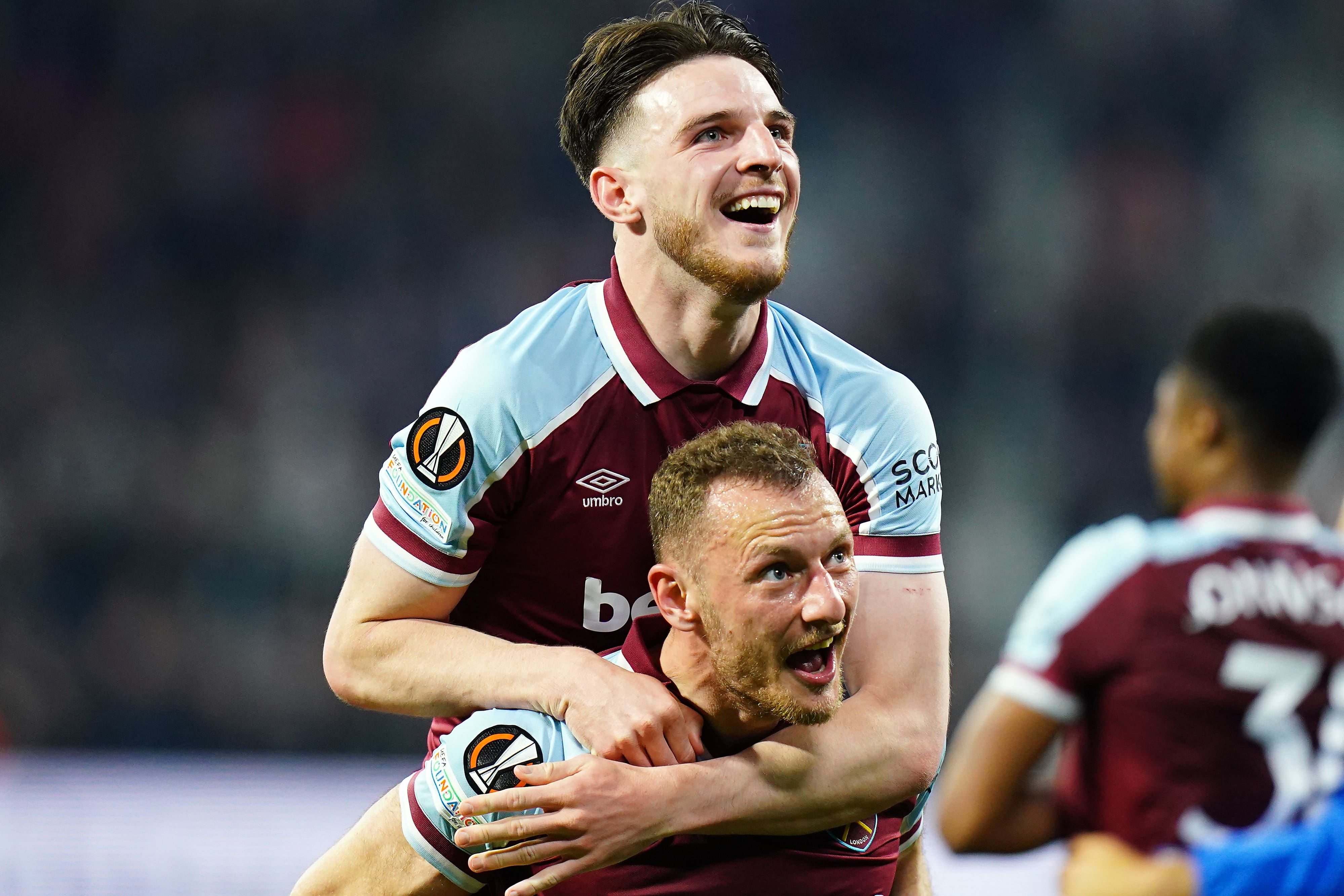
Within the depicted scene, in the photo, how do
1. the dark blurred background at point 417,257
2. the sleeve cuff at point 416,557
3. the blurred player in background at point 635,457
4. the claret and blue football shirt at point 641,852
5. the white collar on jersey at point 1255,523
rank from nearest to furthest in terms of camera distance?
the white collar on jersey at point 1255,523 < the claret and blue football shirt at point 641,852 < the blurred player in background at point 635,457 < the sleeve cuff at point 416,557 < the dark blurred background at point 417,257

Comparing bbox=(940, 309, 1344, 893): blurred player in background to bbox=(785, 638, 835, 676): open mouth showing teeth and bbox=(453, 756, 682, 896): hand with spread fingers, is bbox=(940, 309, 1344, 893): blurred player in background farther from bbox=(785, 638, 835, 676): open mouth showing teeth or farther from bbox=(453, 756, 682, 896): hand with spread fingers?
bbox=(453, 756, 682, 896): hand with spread fingers

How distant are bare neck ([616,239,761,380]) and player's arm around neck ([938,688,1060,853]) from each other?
92 cm

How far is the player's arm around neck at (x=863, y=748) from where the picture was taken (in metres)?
2.80

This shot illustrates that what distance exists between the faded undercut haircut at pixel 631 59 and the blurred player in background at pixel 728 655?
2.73ft

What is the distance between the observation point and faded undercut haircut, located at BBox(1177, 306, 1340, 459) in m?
2.88

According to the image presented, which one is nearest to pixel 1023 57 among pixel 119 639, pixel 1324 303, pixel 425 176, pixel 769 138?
pixel 1324 303

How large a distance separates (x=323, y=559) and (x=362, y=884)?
17.5 ft

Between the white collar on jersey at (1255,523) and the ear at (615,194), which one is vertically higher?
the ear at (615,194)

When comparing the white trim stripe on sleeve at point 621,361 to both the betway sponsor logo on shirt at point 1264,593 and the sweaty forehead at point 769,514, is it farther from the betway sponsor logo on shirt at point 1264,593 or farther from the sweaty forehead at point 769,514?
the betway sponsor logo on shirt at point 1264,593

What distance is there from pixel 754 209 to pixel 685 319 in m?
0.27

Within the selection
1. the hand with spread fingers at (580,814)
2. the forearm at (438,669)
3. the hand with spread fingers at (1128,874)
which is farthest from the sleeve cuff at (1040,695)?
the forearm at (438,669)

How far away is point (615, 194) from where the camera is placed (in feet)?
11.1

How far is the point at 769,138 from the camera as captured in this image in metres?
3.22

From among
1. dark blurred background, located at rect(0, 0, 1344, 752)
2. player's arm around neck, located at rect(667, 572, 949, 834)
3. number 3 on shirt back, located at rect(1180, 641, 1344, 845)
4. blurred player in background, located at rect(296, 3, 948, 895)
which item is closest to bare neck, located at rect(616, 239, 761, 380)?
blurred player in background, located at rect(296, 3, 948, 895)
